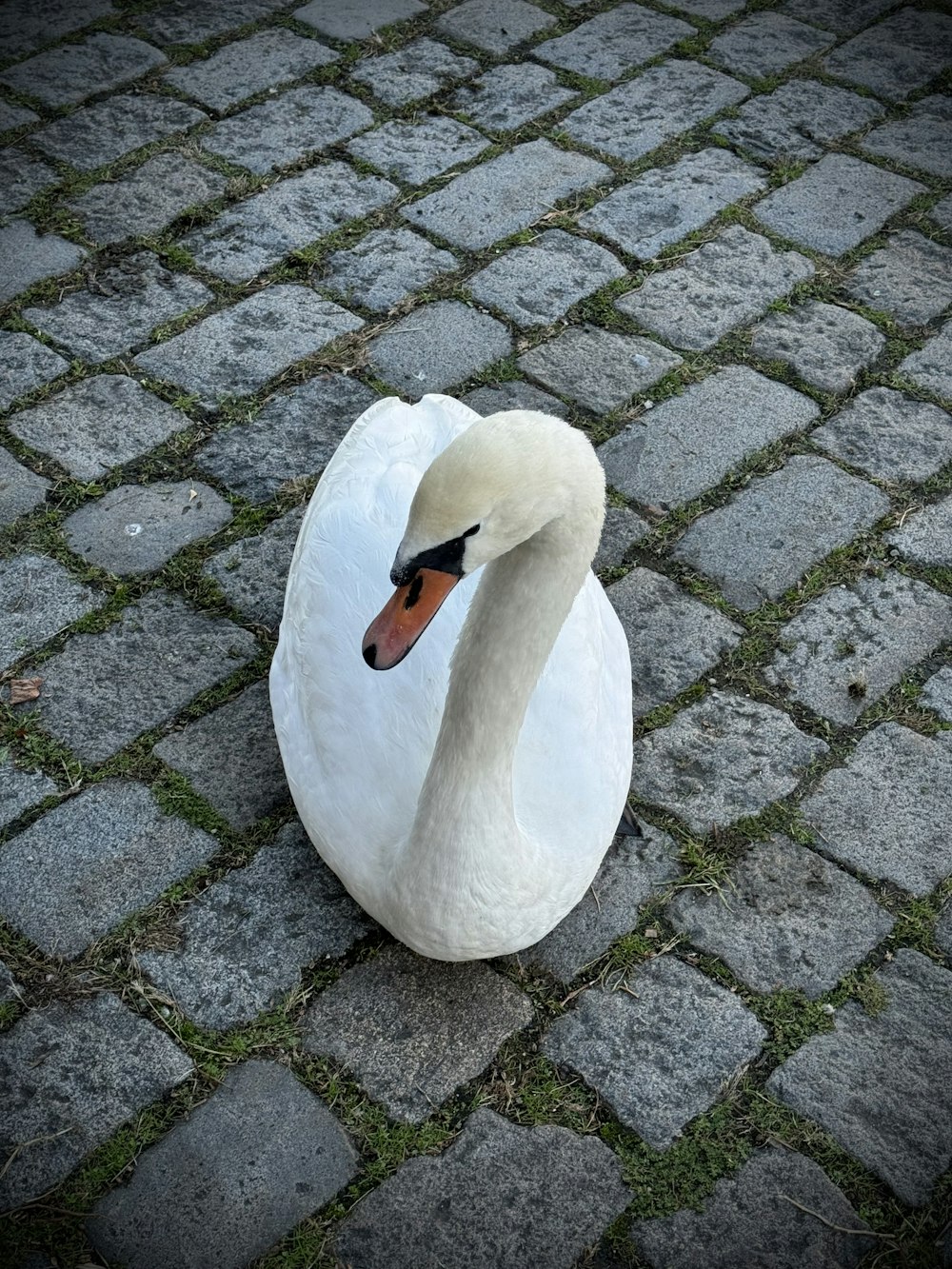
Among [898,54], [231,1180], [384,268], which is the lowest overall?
[231,1180]

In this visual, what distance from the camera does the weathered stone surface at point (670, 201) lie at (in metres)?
5.53

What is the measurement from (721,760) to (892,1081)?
1.03 m

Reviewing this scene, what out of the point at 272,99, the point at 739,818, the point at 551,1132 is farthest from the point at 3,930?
the point at 272,99

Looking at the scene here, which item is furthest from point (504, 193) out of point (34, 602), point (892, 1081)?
point (892, 1081)

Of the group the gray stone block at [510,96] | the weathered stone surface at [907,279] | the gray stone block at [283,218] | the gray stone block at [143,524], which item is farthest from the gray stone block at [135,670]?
the gray stone block at [510,96]

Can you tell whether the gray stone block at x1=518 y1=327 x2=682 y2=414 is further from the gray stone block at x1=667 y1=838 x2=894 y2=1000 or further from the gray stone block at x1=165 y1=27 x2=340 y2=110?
the gray stone block at x1=165 y1=27 x2=340 y2=110

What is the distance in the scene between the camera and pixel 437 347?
5039 millimetres

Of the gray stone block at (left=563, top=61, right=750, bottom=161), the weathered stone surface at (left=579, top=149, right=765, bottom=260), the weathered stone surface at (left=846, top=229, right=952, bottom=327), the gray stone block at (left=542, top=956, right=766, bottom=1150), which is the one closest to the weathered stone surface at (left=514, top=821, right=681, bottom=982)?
the gray stone block at (left=542, top=956, right=766, bottom=1150)

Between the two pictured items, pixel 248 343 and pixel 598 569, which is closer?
pixel 598 569

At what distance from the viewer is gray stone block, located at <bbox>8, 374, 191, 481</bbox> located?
15.1ft

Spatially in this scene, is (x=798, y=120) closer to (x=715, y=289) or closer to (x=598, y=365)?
(x=715, y=289)

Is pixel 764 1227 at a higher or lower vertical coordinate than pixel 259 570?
lower

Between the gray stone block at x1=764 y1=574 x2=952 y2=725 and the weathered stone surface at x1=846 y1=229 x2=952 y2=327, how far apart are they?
146 cm

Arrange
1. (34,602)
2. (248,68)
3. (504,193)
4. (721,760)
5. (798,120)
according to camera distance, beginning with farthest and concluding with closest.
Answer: (248,68)
(798,120)
(504,193)
(34,602)
(721,760)
